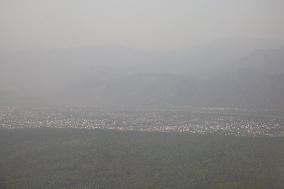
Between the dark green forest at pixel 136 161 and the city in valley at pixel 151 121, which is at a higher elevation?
the city in valley at pixel 151 121

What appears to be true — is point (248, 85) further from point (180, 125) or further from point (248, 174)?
point (248, 174)

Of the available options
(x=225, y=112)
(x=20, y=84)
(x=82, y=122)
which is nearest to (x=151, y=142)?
(x=82, y=122)

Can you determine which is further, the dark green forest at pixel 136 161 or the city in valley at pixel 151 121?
the city in valley at pixel 151 121

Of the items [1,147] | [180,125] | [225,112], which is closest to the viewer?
[1,147]

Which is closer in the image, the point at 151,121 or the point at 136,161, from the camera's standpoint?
the point at 136,161

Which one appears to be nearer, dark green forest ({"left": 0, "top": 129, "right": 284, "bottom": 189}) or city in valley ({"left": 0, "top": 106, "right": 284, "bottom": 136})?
dark green forest ({"left": 0, "top": 129, "right": 284, "bottom": 189})
